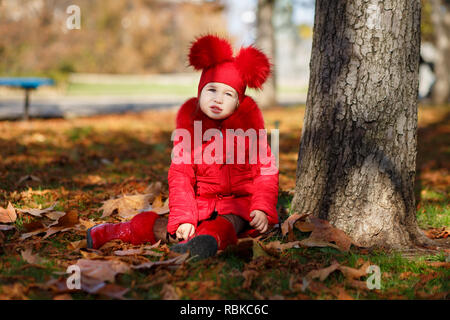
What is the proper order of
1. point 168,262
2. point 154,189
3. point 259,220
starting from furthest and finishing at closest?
1. point 154,189
2. point 259,220
3. point 168,262

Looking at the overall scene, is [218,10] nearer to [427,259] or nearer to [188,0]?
[188,0]

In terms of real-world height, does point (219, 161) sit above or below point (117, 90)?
below

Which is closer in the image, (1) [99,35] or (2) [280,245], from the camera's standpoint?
(2) [280,245]

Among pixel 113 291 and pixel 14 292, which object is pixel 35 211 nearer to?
pixel 14 292

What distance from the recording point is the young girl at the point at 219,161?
2957 mm

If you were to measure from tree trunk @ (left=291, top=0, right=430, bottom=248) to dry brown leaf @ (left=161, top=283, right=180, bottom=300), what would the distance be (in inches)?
49.5

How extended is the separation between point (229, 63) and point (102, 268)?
1.39 metres

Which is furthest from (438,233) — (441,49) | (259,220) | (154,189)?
(441,49)

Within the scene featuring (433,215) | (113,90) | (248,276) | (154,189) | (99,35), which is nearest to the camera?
(248,276)

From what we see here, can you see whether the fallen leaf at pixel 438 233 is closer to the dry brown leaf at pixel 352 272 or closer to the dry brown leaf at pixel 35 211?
the dry brown leaf at pixel 352 272

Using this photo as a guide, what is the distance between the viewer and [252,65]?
2.98 m

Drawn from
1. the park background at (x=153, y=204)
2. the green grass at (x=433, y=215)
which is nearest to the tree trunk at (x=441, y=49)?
the park background at (x=153, y=204)

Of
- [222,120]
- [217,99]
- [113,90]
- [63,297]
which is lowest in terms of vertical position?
[63,297]
